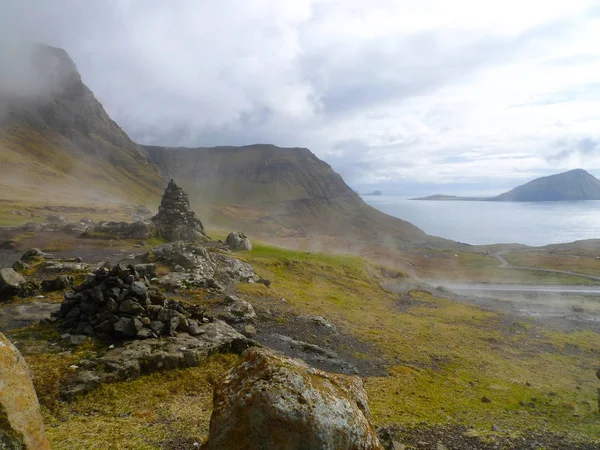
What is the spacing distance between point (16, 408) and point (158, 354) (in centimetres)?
1102

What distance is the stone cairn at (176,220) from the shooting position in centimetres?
5881

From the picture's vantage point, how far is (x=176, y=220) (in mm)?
60281

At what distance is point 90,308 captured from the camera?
20328 mm

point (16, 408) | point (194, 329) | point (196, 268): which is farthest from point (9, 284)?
point (16, 408)

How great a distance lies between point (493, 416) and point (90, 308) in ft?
75.5

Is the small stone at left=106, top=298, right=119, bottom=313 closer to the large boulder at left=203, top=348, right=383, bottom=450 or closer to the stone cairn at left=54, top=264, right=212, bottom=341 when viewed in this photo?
the stone cairn at left=54, top=264, right=212, bottom=341

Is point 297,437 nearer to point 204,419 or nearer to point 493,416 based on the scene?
point 204,419

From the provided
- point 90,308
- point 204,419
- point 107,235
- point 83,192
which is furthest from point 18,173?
point 204,419

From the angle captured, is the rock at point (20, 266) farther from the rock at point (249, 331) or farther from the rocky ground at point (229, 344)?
the rock at point (249, 331)

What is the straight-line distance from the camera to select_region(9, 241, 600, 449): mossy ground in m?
13.4

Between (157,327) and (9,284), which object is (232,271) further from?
(157,327)

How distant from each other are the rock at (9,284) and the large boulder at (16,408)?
2137 centimetres

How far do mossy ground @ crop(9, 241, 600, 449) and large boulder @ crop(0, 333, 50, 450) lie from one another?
179 inches

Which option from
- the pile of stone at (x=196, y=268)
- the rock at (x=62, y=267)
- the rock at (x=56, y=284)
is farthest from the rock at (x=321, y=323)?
the rock at (x=62, y=267)
